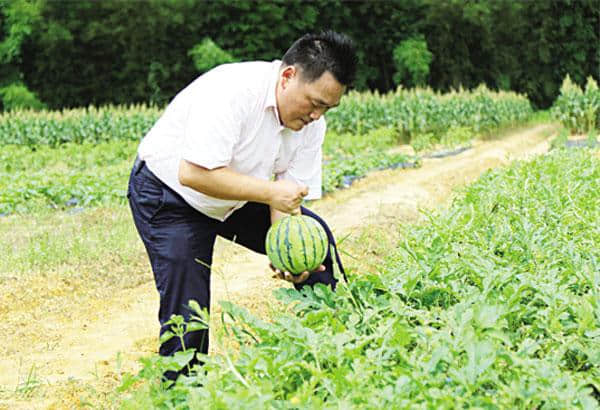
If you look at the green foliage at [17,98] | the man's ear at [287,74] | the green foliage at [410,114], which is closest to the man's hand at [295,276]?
the man's ear at [287,74]

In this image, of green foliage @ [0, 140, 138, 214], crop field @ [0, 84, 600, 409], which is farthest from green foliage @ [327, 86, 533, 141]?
green foliage @ [0, 140, 138, 214]

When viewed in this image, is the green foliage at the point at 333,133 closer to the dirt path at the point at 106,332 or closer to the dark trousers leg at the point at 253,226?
the dirt path at the point at 106,332

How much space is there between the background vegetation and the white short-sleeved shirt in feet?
107

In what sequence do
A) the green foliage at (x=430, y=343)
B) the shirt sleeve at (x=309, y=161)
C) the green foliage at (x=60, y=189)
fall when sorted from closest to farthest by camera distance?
the green foliage at (x=430, y=343)
the shirt sleeve at (x=309, y=161)
the green foliage at (x=60, y=189)

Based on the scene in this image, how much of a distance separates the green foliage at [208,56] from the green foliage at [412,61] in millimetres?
9226

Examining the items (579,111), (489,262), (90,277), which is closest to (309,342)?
(489,262)

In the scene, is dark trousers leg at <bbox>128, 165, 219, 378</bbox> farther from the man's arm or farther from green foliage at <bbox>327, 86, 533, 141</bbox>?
green foliage at <bbox>327, 86, 533, 141</bbox>

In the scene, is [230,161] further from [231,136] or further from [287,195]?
[287,195]

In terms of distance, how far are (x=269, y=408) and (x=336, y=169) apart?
10.4m

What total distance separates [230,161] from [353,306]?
108 cm

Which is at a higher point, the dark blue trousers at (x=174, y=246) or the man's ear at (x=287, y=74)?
the man's ear at (x=287, y=74)

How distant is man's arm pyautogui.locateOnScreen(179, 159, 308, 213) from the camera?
3.41 metres

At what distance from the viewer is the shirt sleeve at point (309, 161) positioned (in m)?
4.01

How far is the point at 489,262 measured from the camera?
10.1 feet
